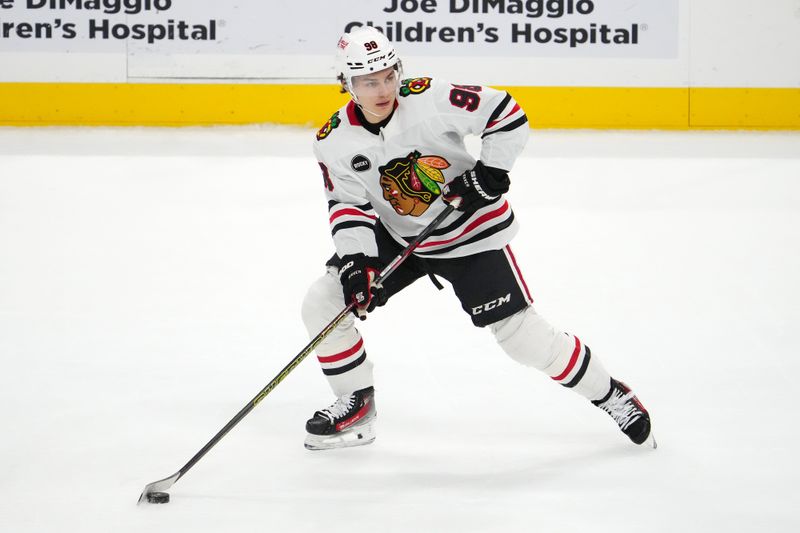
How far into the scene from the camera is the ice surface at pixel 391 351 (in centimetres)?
211

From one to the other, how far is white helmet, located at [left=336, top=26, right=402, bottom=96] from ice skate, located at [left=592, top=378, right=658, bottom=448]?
0.92 metres

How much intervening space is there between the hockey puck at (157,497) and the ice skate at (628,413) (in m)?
1.01

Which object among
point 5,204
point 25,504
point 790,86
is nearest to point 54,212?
point 5,204

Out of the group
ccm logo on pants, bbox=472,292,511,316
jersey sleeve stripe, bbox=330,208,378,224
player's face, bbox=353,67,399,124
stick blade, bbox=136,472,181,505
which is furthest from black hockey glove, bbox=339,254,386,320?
stick blade, bbox=136,472,181,505

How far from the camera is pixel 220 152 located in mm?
5555

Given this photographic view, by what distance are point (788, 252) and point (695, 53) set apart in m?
2.36

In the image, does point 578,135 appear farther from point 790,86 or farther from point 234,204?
point 234,204

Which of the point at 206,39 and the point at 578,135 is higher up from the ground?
the point at 206,39

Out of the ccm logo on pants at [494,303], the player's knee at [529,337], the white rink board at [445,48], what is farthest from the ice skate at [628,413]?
the white rink board at [445,48]

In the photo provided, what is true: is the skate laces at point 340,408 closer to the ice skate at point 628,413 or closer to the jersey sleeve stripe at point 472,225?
the jersey sleeve stripe at point 472,225

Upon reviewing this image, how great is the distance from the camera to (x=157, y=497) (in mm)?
2082

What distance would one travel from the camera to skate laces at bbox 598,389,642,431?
238 centimetres

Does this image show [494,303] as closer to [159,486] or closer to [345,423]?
[345,423]

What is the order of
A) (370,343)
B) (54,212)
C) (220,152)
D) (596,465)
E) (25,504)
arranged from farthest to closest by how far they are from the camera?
(220,152) → (54,212) → (370,343) → (596,465) → (25,504)
